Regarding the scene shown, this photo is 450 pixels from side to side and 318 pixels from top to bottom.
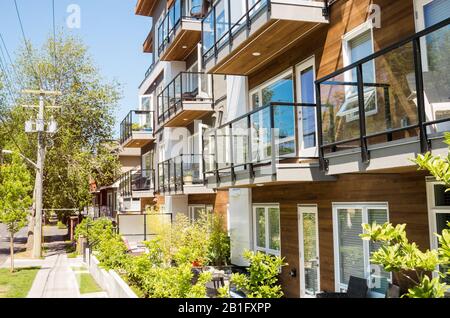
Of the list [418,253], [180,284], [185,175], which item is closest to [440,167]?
[418,253]

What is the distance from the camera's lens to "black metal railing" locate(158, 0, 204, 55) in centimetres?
1427

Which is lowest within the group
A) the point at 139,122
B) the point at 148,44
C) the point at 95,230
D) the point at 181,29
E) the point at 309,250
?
the point at 95,230

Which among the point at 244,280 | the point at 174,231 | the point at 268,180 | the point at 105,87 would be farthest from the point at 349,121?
the point at 105,87

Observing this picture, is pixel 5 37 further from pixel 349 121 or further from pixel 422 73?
pixel 422 73

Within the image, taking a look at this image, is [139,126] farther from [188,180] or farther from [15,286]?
[15,286]

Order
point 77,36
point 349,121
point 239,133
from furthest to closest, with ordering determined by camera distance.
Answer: point 77,36, point 239,133, point 349,121

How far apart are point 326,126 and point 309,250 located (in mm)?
2763

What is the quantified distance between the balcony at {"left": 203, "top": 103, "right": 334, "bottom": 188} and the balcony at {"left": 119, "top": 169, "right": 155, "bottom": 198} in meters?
10.1

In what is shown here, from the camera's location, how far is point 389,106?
473 cm

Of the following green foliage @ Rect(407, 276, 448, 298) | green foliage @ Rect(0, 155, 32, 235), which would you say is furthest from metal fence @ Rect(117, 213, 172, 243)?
green foliage @ Rect(407, 276, 448, 298)

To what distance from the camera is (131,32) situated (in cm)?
738

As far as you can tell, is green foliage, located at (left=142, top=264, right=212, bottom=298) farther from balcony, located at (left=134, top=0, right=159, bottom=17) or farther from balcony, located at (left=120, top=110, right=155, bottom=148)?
balcony, located at (left=134, top=0, right=159, bottom=17)
